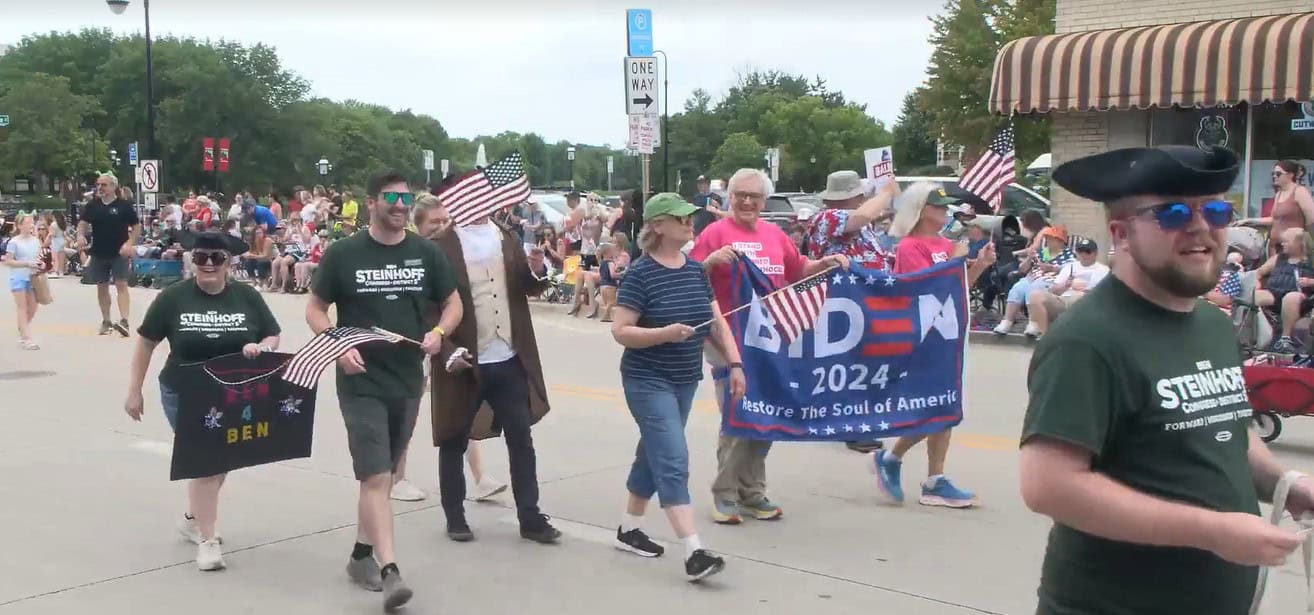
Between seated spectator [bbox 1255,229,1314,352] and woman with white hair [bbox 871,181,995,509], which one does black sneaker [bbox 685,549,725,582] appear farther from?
seated spectator [bbox 1255,229,1314,352]

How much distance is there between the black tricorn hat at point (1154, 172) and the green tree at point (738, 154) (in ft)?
231

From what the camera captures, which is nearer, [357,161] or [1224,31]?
[1224,31]

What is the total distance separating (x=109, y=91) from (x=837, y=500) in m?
86.9

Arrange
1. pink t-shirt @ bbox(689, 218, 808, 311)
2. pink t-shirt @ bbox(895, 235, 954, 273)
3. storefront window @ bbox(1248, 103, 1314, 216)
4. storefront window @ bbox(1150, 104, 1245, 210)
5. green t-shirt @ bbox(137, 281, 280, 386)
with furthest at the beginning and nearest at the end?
1. storefront window @ bbox(1150, 104, 1245, 210)
2. storefront window @ bbox(1248, 103, 1314, 216)
3. pink t-shirt @ bbox(895, 235, 954, 273)
4. pink t-shirt @ bbox(689, 218, 808, 311)
5. green t-shirt @ bbox(137, 281, 280, 386)

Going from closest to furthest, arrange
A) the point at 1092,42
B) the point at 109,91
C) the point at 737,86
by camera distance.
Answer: the point at 1092,42, the point at 109,91, the point at 737,86

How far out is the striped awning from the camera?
1554 centimetres

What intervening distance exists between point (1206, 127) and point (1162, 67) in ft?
4.85

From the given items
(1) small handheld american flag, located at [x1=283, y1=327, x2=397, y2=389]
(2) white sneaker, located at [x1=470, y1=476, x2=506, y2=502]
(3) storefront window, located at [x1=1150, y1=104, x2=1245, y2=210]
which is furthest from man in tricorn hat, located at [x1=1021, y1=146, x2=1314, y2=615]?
(3) storefront window, located at [x1=1150, y1=104, x2=1245, y2=210]

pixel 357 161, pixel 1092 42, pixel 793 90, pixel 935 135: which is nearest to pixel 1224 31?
pixel 1092 42

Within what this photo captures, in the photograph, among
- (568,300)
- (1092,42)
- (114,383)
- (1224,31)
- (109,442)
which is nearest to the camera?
(109,442)

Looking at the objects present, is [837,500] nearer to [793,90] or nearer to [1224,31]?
[1224,31]

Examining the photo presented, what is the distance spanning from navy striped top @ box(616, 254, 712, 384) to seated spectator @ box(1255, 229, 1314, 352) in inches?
285

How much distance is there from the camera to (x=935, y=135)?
37.5 m

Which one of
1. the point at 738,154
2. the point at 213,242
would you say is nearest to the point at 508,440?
the point at 213,242
